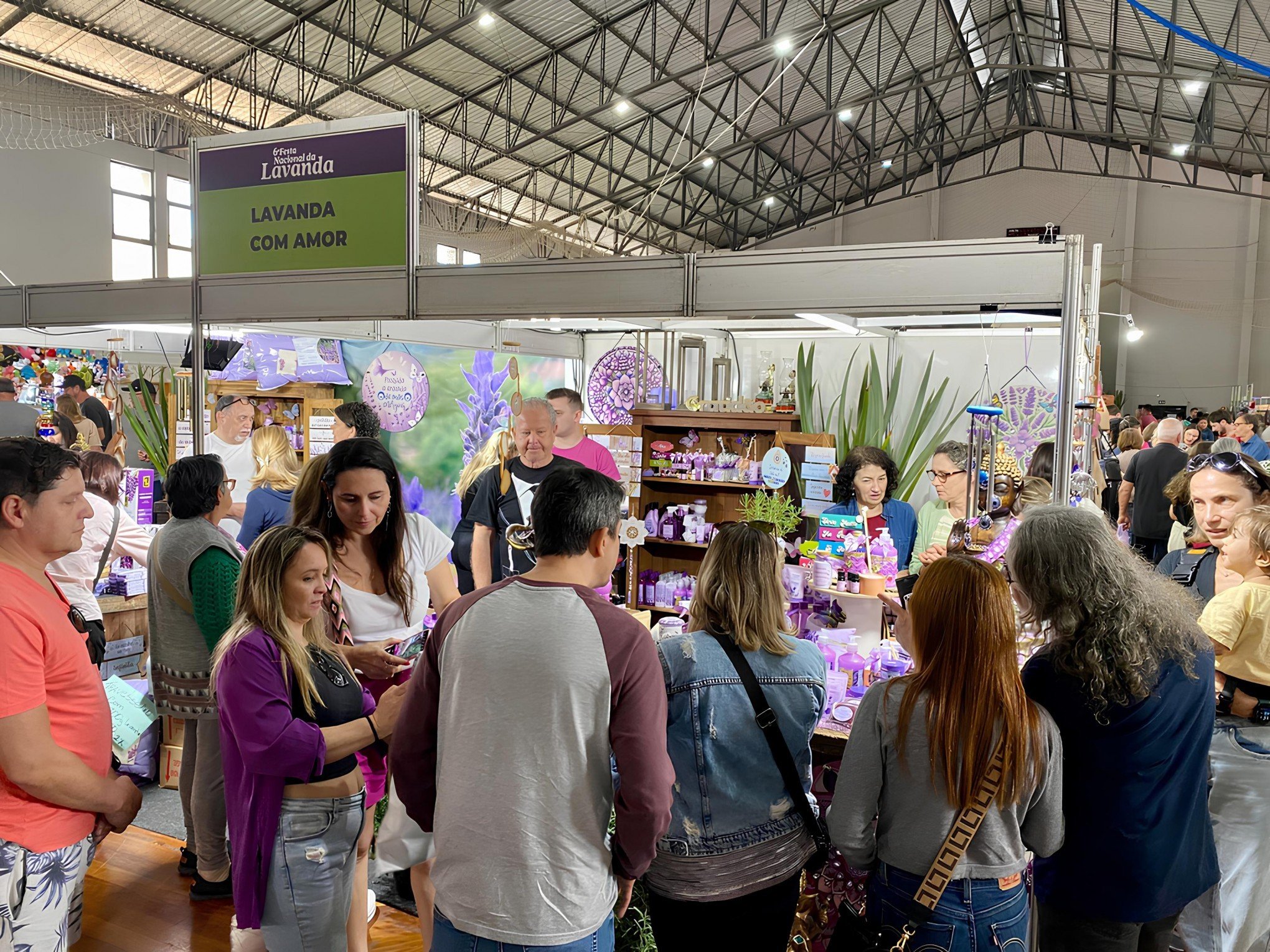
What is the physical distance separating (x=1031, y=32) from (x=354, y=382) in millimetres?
13944

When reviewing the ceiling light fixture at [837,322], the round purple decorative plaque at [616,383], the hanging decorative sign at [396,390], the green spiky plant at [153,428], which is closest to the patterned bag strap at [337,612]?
the ceiling light fixture at [837,322]

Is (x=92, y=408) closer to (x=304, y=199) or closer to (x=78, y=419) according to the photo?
(x=78, y=419)

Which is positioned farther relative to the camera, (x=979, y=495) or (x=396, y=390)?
(x=396, y=390)

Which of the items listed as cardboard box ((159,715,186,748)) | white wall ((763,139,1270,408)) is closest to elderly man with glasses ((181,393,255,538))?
cardboard box ((159,715,186,748))

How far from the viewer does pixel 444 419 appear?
22.2ft

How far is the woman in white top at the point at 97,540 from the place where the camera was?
3.36 m

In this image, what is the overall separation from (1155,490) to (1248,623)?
498 centimetres

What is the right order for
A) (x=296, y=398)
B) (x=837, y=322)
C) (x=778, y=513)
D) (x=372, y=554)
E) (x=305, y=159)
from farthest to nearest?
(x=296, y=398)
(x=837, y=322)
(x=778, y=513)
(x=305, y=159)
(x=372, y=554)

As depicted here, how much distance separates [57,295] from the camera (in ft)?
13.3

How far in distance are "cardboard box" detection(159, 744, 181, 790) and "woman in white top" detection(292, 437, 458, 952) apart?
5.88 feet

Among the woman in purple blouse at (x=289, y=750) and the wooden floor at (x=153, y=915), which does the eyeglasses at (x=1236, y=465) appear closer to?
the woman in purple blouse at (x=289, y=750)

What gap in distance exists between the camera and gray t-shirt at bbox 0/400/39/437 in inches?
162

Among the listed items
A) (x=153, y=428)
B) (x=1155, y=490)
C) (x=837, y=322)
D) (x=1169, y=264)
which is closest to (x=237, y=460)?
(x=153, y=428)

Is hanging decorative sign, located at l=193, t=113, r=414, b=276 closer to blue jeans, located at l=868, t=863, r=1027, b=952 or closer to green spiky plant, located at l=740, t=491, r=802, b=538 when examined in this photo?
green spiky plant, located at l=740, t=491, r=802, b=538
